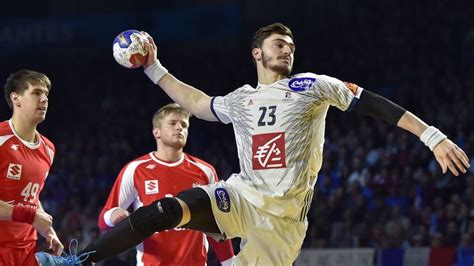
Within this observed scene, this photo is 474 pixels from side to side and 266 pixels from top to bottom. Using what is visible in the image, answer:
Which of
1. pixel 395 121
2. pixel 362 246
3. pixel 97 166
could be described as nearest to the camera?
pixel 395 121

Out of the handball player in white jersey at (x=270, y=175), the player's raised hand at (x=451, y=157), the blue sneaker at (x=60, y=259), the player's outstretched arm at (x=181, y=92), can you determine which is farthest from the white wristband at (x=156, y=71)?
the player's raised hand at (x=451, y=157)

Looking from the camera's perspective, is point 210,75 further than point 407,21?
Yes

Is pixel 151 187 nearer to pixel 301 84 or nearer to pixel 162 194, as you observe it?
pixel 162 194

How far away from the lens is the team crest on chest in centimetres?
696

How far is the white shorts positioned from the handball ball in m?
1.07

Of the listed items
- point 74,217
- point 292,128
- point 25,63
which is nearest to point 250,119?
point 292,128

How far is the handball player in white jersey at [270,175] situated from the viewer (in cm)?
531

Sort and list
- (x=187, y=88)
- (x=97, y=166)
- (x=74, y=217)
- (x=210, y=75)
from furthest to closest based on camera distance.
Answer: (x=210, y=75) < (x=97, y=166) < (x=74, y=217) < (x=187, y=88)

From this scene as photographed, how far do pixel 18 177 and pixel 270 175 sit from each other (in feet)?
5.54

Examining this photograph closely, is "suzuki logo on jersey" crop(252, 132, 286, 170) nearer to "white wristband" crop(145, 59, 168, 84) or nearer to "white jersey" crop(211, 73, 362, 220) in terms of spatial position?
"white jersey" crop(211, 73, 362, 220)

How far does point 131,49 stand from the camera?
5.93 m

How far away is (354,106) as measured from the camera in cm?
547

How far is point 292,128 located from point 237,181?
1.70ft

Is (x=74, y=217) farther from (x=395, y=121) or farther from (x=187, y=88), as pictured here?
(x=395, y=121)
